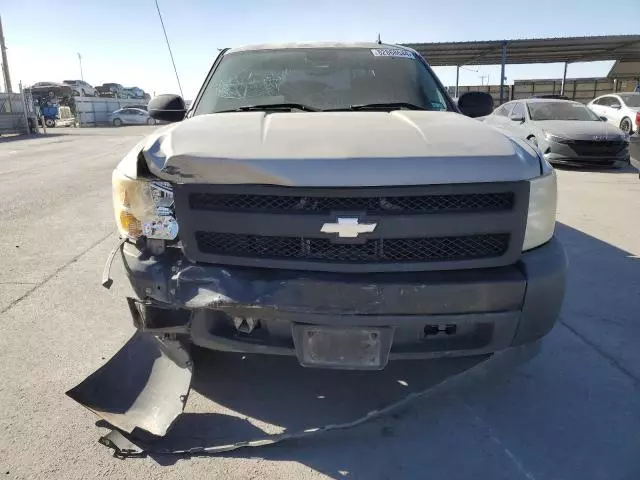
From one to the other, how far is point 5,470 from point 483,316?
221 centimetres

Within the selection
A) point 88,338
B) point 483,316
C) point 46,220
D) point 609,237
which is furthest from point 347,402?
point 46,220

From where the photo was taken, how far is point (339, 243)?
2.11 meters

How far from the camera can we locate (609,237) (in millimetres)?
5672

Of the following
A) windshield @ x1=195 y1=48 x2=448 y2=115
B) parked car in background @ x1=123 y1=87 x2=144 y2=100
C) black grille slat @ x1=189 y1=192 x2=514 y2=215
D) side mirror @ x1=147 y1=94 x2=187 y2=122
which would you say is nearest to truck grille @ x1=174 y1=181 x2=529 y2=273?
black grille slat @ x1=189 y1=192 x2=514 y2=215

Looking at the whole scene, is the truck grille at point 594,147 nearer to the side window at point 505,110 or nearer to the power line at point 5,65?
the side window at point 505,110

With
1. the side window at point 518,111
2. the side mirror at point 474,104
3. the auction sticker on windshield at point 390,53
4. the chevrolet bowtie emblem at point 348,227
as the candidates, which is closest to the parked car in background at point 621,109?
the side window at point 518,111

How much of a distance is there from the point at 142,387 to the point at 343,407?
3.46 ft

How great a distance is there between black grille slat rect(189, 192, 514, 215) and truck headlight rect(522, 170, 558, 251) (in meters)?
0.14

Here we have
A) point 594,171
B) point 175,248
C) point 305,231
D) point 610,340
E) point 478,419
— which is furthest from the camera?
point 594,171

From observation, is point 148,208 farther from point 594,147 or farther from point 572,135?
point 594,147

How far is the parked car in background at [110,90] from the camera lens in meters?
50.9

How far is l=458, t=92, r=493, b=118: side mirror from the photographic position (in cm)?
377

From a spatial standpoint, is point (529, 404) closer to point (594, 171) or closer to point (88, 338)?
point (88, 338)

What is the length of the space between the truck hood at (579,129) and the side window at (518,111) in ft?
3.27
